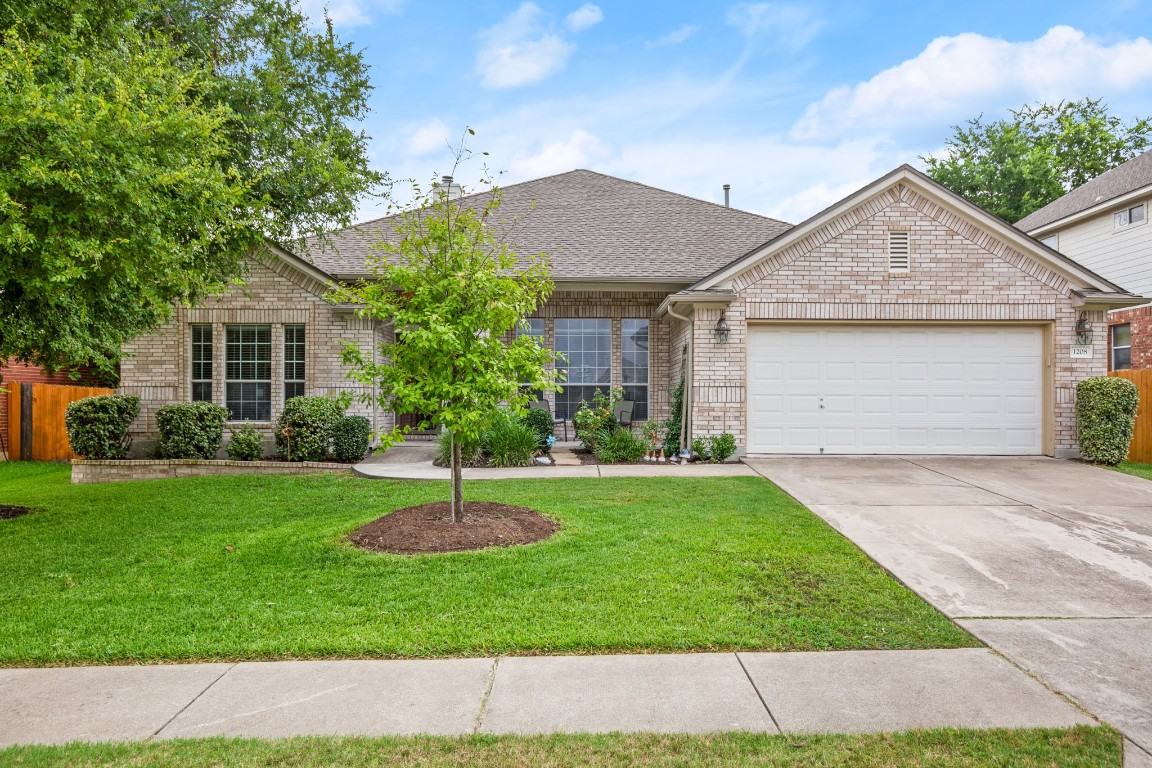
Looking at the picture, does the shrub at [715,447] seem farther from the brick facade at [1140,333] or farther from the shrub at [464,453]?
the brick facade at [1140,333]

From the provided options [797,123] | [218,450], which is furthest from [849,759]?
[797,123]

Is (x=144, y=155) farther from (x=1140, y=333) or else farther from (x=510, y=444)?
(x=1140, y=333)

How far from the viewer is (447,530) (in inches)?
256

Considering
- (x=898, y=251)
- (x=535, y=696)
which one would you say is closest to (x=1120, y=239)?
(x=898, y=251)

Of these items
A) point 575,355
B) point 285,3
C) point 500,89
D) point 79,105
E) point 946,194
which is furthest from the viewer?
point 500,89

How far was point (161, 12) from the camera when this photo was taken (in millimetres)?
10633

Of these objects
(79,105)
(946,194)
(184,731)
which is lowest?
(184,731)

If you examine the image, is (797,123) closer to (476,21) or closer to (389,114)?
(476,21)

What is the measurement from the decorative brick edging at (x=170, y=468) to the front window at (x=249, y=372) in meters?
1.77

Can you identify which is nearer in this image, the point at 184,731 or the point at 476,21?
the point at 184,731

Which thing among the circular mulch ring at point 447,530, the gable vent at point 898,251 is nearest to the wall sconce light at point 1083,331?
the gable vent at point 898,251

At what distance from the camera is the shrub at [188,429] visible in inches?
462

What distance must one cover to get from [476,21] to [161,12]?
5.33 meters

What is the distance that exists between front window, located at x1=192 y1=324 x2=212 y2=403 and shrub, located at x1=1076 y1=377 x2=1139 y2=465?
1566cm
